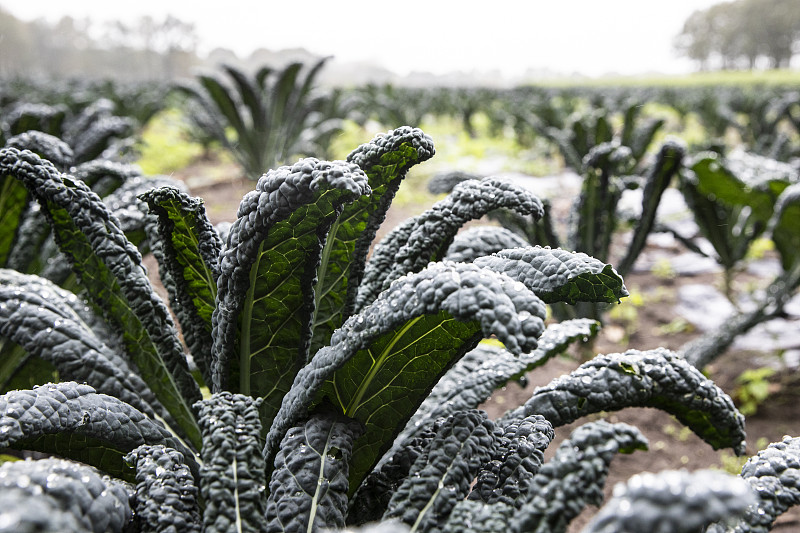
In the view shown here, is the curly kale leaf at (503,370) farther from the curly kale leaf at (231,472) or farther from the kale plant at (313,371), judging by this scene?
the curly kale leaf at (231,472)

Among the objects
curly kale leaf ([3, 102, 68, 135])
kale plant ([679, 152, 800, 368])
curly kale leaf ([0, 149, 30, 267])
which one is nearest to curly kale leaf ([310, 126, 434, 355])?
curly kale leaf ([0, 149, 30, 267])

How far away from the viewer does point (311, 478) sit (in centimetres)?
81

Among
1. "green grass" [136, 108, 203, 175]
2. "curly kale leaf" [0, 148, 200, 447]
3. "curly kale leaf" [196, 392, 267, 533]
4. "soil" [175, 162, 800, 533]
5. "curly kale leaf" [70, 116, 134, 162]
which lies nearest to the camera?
"curly kale leaf" [196, 392, 267, 533]

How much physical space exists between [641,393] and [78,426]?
91 cm

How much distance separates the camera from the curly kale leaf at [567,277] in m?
0.79

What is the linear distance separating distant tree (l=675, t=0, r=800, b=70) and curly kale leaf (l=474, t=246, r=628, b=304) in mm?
62326

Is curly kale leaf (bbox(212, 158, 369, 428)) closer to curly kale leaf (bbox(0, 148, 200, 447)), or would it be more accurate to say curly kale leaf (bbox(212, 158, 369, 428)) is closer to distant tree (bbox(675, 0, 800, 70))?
curly kale leaf (bbox(0, 148, 200, 447))

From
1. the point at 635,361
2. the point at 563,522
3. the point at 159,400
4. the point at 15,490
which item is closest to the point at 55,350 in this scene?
the point at 159,400

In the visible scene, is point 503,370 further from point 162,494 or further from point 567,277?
point 162,494

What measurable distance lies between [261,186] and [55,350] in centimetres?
58

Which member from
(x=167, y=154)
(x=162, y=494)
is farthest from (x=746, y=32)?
(x=162, y=494)

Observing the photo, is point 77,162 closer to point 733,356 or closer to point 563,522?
point 563,522

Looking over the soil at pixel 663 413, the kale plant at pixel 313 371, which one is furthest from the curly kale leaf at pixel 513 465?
the soil at pixel 663 413

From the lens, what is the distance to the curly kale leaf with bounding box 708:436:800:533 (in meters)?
0.85
